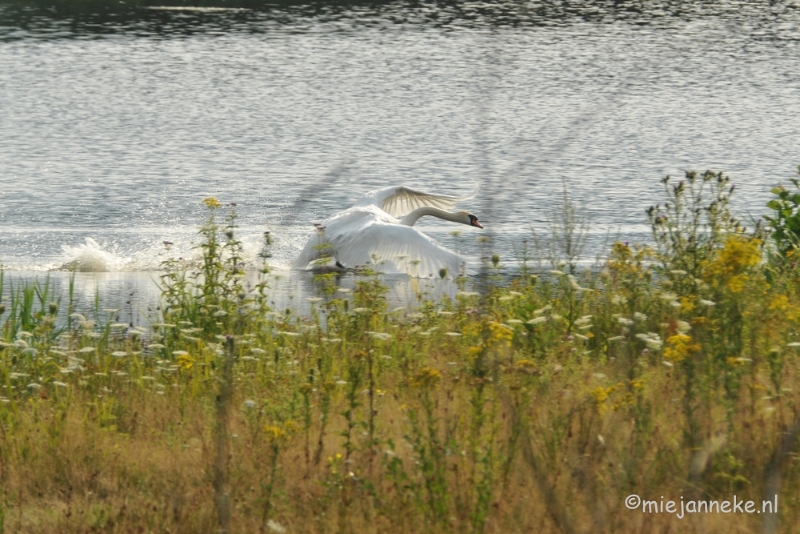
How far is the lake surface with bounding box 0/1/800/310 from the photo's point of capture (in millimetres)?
12352

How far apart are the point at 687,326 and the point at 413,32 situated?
77.5 feet

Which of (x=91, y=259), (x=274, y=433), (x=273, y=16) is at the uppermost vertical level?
(x=273, y=16)

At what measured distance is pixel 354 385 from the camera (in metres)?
4.36

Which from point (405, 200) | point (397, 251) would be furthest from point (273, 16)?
point (397, 251)

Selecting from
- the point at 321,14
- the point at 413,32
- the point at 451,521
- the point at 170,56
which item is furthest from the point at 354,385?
the point at 321,14

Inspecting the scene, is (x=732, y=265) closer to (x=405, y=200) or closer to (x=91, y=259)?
(x=91, y=259)

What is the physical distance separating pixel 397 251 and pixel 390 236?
11.1 inches

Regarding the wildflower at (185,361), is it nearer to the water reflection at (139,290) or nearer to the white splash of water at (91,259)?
the water reflection at (139,290)

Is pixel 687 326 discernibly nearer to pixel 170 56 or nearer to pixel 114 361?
pixel 114 361

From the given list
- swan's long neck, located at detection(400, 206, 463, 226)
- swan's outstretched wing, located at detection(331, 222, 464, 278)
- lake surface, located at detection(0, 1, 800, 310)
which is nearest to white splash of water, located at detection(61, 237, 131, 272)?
lake surface, located at detection(0, 1, 800, 310)

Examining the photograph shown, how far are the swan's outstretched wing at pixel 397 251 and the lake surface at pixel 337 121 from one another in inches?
22.6

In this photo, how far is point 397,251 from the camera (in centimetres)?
970

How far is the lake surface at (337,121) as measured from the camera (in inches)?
486

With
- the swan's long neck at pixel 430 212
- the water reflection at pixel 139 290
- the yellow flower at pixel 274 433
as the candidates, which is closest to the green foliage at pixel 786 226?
the water reflection at pixel 139 290
